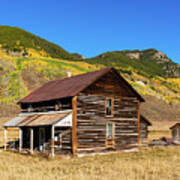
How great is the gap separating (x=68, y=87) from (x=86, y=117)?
3.50 meters

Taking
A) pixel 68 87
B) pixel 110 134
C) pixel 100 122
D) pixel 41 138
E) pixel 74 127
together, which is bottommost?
pixel 41 138

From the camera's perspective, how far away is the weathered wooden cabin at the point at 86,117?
77.8 ft

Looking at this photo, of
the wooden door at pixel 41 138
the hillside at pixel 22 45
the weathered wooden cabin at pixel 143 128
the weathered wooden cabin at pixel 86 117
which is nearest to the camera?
the weathered wooden cabin at pixel 86 117

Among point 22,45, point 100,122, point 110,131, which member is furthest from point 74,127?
point 22,45

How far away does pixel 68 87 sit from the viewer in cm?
2655

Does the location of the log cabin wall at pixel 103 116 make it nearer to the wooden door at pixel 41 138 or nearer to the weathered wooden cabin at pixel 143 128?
the weathered wooden cabin at pixel 143 128

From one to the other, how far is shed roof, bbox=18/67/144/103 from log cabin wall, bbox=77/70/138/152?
45cm

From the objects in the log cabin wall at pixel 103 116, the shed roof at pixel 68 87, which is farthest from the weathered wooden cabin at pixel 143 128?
the shed roof at pixel 68 87

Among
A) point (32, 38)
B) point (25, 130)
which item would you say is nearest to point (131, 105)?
point (25, 130)

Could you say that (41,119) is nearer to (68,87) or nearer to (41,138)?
(41,138)

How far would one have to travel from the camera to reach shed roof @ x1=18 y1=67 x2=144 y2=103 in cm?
2481

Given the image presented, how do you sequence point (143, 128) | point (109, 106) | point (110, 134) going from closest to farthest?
point (110, 134), point (109, 106), point (143, 128)

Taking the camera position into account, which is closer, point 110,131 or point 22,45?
point 110,131

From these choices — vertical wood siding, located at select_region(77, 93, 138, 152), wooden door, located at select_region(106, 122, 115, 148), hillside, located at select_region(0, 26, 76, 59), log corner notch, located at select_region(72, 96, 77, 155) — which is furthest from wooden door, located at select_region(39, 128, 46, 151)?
hillside, located at select_region(0, 26, 76, 59)
